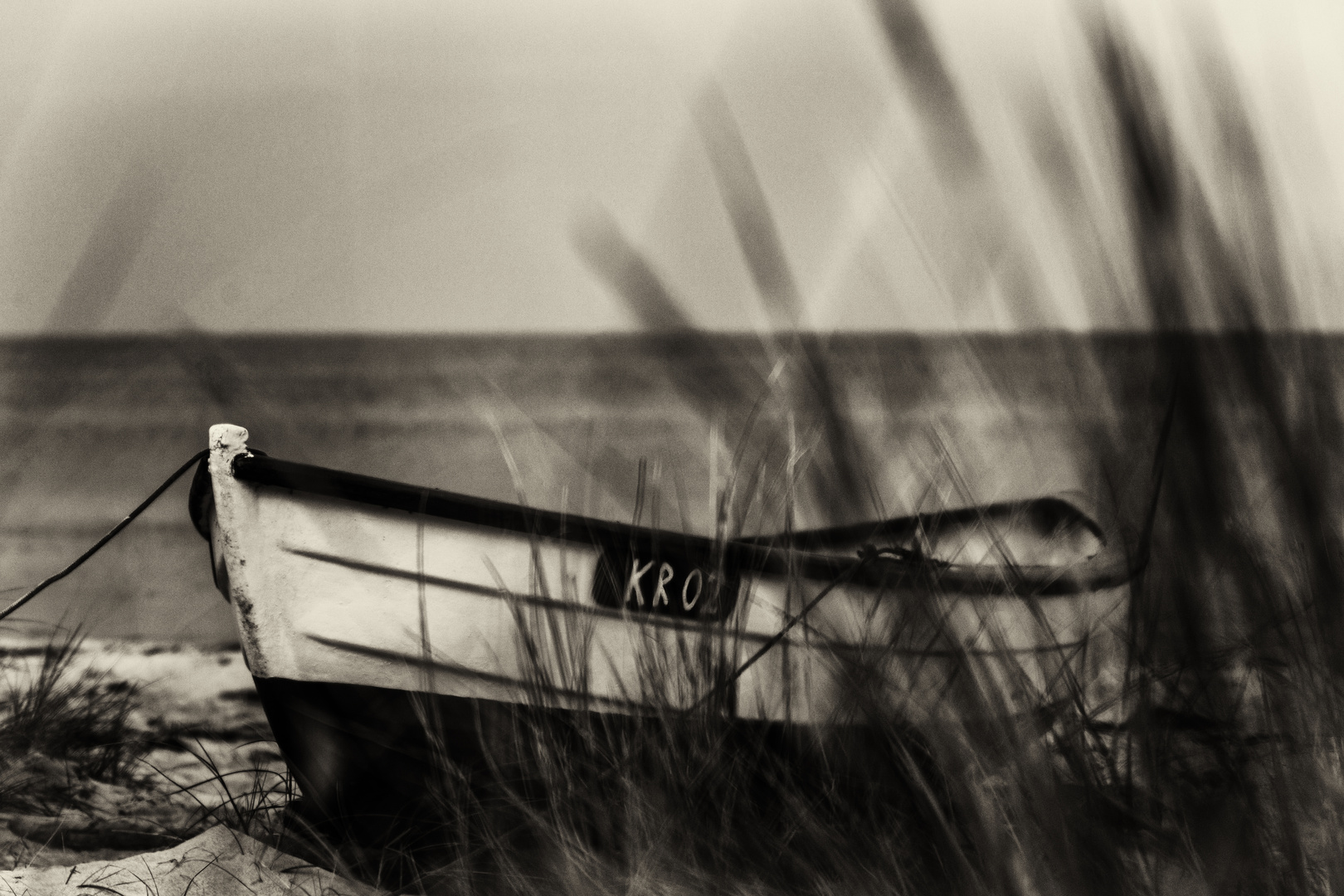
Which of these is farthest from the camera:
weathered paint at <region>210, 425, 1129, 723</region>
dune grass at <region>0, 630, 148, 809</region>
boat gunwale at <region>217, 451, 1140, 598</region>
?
dune grass at <region>0, 630, 148, 809</region>

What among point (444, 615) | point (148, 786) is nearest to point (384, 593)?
point (444, 615)

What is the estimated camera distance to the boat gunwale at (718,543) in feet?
2.43

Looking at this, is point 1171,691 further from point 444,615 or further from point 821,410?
point 444,615

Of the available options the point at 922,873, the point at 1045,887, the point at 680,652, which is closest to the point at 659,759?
the point at 680,652

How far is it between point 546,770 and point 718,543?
18.1 inches

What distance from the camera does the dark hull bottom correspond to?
1146 millimetres

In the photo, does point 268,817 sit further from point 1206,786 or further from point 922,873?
point 1206,786

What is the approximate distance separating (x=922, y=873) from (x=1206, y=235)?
2.68ft

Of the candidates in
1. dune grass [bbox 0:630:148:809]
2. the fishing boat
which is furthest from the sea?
dune grass [bbox 0:630:148:809]

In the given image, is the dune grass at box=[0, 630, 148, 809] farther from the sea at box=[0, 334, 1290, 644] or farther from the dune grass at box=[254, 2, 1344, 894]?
the dune grass at box=[254, 2, 1344, 894]

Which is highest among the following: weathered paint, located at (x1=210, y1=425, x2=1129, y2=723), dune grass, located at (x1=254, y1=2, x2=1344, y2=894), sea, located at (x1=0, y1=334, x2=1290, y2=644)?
weathered paint, located at (x1=210, y1=425, x2=1129, y2=723)

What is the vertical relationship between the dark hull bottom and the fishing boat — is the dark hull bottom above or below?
below

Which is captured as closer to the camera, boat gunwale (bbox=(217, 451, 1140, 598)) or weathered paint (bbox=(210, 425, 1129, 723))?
boat gunwale (bbox=(217, 451, 1140, 598))

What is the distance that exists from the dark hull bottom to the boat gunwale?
0.15m
